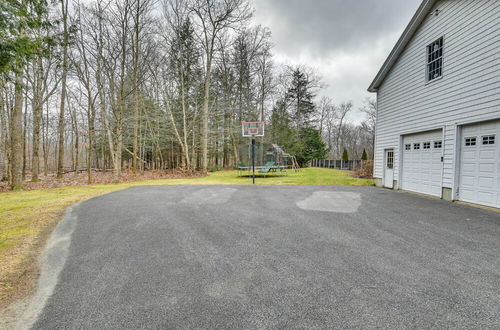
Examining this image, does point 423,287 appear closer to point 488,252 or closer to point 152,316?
point 488,252

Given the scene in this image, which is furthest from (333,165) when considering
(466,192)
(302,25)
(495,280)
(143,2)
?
(495,280)

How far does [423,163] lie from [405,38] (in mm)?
5003

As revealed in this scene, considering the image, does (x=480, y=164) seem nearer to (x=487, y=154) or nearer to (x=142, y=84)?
(x=487, y=154)

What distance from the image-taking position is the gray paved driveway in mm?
1800

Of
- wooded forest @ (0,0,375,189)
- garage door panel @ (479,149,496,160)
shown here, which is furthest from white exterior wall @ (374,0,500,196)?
wooded forest @ (0,0,375,189)

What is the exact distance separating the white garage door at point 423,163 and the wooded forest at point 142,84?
35.2 feet

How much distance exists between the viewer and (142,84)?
1669 cm

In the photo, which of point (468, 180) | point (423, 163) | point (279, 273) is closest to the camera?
point (279, 273)

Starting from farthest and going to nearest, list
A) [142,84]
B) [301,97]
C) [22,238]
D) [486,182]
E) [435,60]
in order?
[301,97] < [142,84] < [435,60] < [486,182] < [22,238]

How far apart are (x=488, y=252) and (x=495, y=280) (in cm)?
98

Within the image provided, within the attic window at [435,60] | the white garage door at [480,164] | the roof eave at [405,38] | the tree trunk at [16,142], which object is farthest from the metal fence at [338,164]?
the tree trunk at [16,142]

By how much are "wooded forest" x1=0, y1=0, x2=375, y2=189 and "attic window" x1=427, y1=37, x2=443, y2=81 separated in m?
10.9

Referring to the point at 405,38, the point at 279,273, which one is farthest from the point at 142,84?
the point at 279,273

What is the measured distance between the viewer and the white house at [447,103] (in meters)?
5.70
